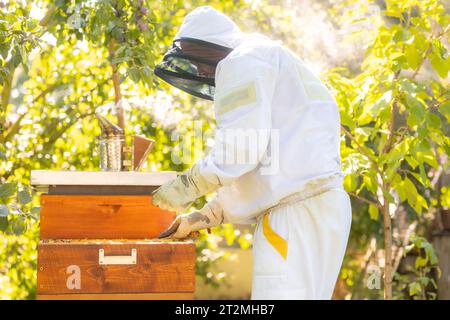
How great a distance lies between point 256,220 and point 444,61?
1.19 m

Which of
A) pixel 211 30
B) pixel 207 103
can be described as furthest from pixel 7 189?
pixel 207 103

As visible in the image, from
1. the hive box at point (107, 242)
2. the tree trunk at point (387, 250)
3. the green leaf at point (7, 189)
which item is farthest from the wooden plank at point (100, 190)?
the tree trunk at point (387, 250)

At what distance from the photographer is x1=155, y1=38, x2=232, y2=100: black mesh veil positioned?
8.04ft

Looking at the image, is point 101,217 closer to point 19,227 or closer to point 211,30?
point 19,227

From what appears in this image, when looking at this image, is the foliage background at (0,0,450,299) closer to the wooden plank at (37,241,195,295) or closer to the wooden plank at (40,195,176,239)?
the wooden plank at (40,195,176,239)

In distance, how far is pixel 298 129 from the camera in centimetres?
224

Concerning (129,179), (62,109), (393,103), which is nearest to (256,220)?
(129,179)

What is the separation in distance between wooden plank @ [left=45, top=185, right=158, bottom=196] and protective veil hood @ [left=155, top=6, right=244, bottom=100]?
383mm

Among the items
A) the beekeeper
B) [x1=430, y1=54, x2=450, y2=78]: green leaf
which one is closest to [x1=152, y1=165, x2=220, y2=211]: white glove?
the beekeeper

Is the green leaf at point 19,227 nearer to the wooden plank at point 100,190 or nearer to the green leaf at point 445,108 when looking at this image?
the wooden plank at point 100,190

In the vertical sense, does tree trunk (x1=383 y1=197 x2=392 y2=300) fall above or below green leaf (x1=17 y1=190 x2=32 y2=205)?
below

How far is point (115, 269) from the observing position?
235 cm

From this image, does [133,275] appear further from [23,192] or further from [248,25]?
[248,25]
